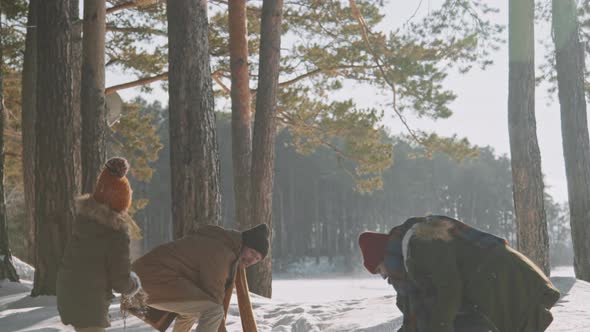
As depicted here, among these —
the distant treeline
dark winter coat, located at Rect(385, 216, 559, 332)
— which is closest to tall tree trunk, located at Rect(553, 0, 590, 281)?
dark winter coat, located at Rect(385, 216, 559, 332)

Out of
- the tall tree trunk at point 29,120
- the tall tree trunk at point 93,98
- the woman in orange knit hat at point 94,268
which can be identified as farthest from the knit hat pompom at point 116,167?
the tall tree trunk at point 29,120

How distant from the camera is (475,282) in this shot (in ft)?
12.2

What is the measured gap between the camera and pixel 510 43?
10.3m

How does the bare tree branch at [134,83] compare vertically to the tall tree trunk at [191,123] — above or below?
above

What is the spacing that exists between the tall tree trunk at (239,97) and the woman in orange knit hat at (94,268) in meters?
8.29

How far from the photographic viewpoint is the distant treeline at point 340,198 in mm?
55719

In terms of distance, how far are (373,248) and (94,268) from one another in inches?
64.3

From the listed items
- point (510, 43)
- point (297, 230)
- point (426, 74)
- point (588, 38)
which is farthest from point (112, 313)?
point (297, 230)

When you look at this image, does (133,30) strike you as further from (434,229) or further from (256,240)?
(434,229)

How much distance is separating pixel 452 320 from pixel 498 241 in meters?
0.51

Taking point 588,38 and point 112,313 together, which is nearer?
point 112,313

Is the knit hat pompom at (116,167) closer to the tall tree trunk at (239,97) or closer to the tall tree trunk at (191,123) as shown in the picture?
the tall tree trunk at (191,123)

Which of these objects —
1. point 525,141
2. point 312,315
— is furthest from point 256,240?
point 525,141

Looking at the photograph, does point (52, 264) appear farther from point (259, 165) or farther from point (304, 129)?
point (304, 129)
